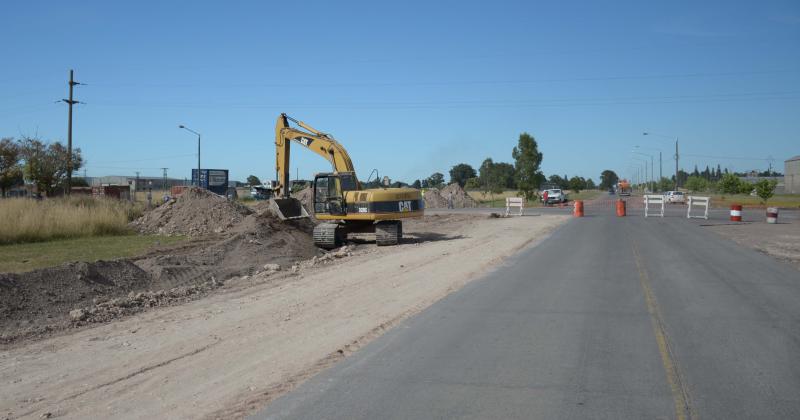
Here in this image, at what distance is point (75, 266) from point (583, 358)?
34.4 ft

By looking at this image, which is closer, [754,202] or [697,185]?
[754,202]

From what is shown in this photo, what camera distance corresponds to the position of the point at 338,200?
22.9 meters

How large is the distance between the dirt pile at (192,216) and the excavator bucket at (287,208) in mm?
5266

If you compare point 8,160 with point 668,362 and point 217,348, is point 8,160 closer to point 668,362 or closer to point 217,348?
point 217,348

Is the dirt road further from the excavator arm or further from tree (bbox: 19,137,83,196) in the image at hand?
tree (bbox: 19,137,83,196)

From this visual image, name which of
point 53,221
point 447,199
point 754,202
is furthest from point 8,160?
point 754,202

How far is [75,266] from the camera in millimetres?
13109

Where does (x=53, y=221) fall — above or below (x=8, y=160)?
below

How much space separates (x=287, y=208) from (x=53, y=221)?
345 inches

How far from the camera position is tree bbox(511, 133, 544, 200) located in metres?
73.4

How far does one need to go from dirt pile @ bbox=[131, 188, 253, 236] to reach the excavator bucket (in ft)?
17.3

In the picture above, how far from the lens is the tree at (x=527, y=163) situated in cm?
7338

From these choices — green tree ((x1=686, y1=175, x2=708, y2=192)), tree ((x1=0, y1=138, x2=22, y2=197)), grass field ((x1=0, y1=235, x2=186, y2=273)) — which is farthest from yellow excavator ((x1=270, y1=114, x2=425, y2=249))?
green tree ((x1=686, y1=175, x2=708, y2=192))

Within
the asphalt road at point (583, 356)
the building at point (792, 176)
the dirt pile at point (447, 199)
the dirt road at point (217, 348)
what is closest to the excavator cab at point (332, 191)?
the dirt road at point (217, 348)
